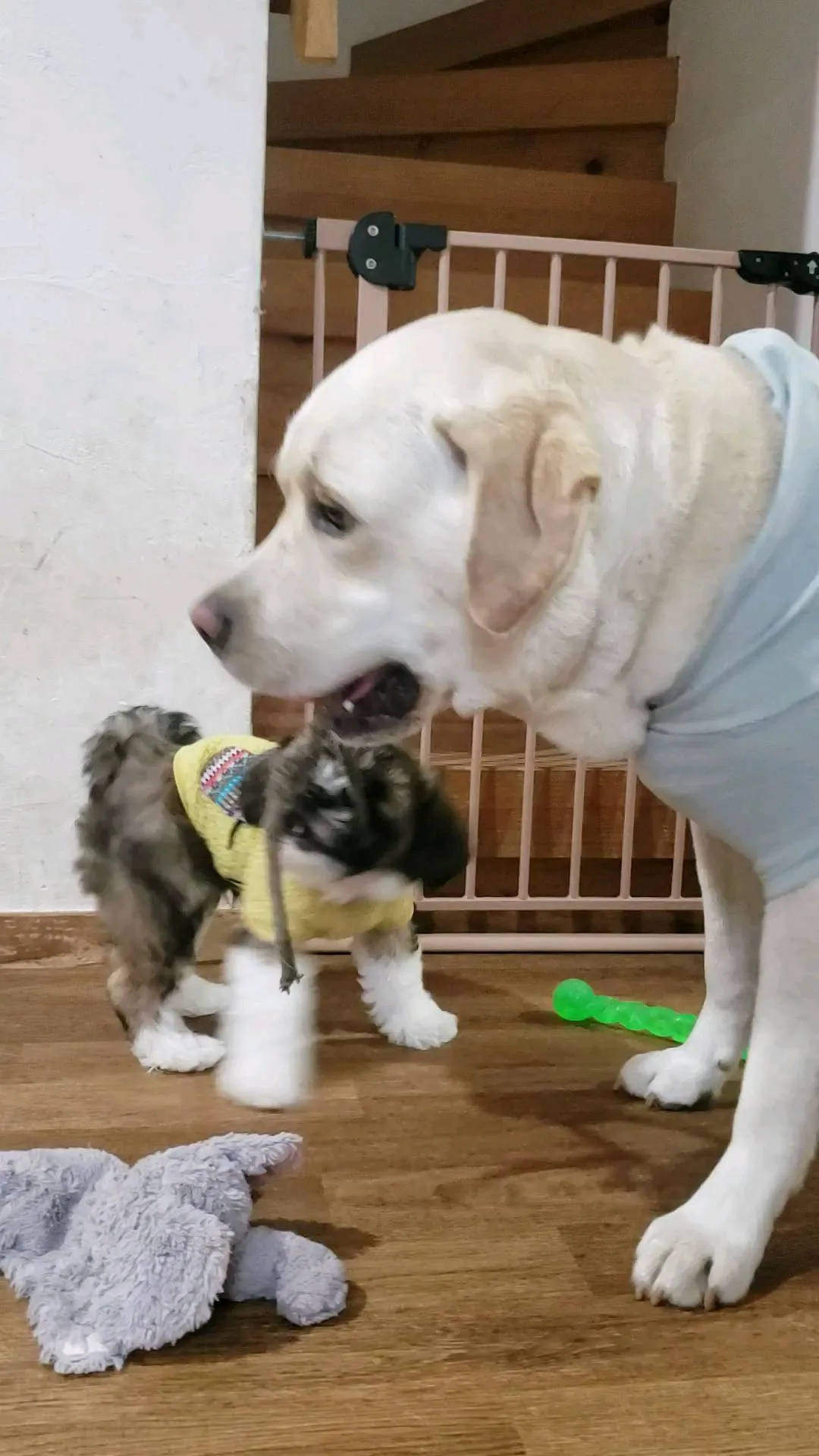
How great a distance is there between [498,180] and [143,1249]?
6.45 ft

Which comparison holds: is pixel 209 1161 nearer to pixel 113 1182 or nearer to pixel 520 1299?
pixel 113 1182

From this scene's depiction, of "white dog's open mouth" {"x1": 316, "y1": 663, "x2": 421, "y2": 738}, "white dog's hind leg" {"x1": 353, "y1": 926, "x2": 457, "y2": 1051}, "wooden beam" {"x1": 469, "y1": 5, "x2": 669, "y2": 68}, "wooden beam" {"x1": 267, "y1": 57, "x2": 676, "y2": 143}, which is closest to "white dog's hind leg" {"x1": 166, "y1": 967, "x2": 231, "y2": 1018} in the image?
"white dog's hind leg" {"x1": 353, "y1": 926, "x2": 457, "y2": 1051}

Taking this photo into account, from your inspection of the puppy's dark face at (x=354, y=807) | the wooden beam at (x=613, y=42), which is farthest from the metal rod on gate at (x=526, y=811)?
the wooden beam at (x=613, y=42)

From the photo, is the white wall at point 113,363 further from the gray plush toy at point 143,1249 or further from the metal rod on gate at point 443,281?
the gray plush toy at point 143,1249

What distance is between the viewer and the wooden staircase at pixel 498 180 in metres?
1.79

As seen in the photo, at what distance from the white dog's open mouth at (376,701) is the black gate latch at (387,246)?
771 millimetres

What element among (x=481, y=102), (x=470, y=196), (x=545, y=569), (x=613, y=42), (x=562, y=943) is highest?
(x=613, y=42)

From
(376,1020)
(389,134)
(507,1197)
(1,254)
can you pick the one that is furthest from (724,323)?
(507,1197)

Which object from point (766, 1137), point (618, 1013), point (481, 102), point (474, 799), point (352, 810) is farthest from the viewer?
point (481, 102)

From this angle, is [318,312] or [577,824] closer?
[318,312]

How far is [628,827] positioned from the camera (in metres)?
1.73

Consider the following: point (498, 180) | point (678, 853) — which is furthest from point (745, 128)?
point (678, 853)

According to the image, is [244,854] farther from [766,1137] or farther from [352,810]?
[766,1137]

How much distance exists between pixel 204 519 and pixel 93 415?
18 centimetres
